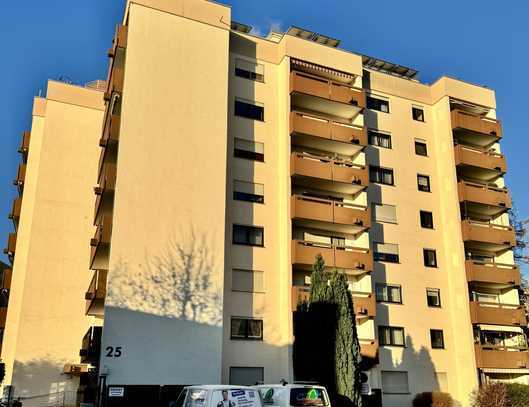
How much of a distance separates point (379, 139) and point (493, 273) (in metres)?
10.3

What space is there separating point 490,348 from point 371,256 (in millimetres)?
8690

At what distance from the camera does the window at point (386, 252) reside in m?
33.9

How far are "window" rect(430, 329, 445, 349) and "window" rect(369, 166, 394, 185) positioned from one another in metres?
8.90

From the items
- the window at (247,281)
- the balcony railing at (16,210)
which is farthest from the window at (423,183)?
the balcony railing at (16,210)

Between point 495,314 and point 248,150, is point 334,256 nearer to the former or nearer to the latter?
point 248,150

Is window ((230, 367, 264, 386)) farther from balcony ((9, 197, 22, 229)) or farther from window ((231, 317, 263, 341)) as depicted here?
balcony ((9, 197, 22, 229))

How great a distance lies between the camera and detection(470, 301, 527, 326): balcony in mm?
33469

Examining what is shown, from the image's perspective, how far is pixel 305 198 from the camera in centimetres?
3177

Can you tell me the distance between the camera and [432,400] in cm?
3166

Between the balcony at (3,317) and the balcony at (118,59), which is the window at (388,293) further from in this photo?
the balcony at (3,317)

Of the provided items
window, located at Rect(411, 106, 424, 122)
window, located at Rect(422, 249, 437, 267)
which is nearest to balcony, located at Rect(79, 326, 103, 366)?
window, located at Rect(422, 249, 437, 267)

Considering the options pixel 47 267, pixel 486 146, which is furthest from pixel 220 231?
pixel 486 146

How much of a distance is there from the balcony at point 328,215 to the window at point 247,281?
11.7 ft

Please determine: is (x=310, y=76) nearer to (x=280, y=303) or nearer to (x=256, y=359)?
(x=280, y=303)
